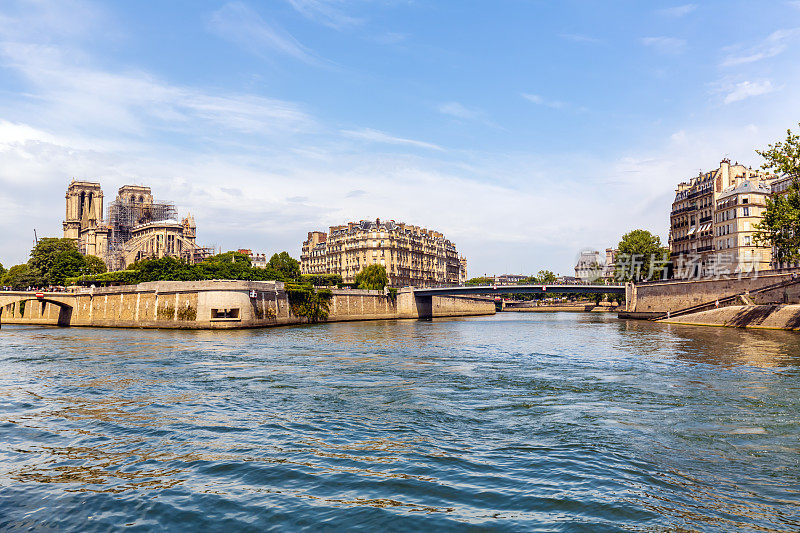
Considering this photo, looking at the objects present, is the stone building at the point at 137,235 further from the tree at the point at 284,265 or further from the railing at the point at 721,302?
the railing at the point at 721,302

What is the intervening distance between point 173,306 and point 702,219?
73095 millimetres

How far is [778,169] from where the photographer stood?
158 ft

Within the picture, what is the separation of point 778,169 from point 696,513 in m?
48.9

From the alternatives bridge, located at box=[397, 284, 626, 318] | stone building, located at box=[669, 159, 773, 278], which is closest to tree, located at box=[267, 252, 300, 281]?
bridge, located at box=[397, 284, 626, 318]

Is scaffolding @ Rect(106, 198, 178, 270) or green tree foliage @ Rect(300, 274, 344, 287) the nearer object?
green tree foliage @ Rect(300, 274, 344, 287)

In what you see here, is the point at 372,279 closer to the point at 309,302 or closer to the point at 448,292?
the point at 448,292

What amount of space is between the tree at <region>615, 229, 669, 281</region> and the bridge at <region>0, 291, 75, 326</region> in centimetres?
7593

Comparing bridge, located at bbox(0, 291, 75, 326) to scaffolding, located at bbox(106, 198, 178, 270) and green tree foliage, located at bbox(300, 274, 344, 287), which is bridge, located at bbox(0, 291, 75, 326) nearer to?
green tree foliage, located at bbox(300, 274, 344, 287)

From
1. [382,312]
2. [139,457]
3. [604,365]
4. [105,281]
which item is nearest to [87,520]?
[139,457]

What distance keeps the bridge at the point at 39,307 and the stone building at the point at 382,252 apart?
224ft

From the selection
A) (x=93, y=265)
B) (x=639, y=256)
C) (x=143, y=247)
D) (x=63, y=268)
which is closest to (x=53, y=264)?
(x=63, y=268)

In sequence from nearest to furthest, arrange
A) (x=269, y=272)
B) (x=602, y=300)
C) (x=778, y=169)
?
(x=778, y=169)
(x=269, y=272)
(x=602, y=300)

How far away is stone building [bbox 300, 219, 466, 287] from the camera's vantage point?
13538cm

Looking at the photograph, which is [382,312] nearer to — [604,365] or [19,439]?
[604,365]
